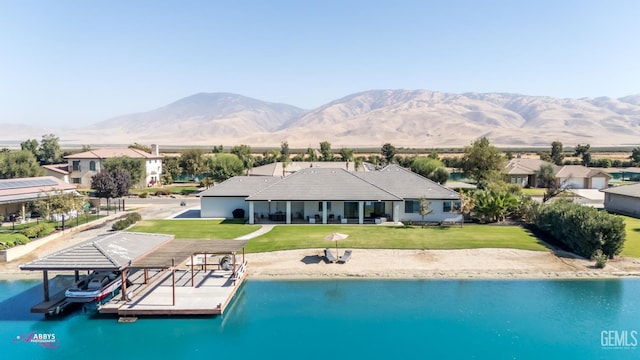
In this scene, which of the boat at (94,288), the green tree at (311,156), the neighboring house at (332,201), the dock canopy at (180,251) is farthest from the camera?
the green tree at (311,156)

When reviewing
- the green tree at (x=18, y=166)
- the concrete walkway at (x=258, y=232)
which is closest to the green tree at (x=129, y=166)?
the green tree at (x=18, y=166)

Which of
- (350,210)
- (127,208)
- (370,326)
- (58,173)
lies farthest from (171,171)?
(370,326)

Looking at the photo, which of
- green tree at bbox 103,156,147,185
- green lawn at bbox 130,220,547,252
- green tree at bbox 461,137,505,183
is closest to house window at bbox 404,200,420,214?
green lawn at bbox 130,220,547,252

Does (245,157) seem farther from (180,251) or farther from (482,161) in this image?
(180,251)

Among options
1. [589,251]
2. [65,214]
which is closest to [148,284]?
[65,214]

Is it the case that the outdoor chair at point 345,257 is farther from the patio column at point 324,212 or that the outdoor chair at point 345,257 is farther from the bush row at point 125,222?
the bush row at point 125,222

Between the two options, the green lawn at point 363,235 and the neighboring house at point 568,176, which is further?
the neighboring house at point 568,176
